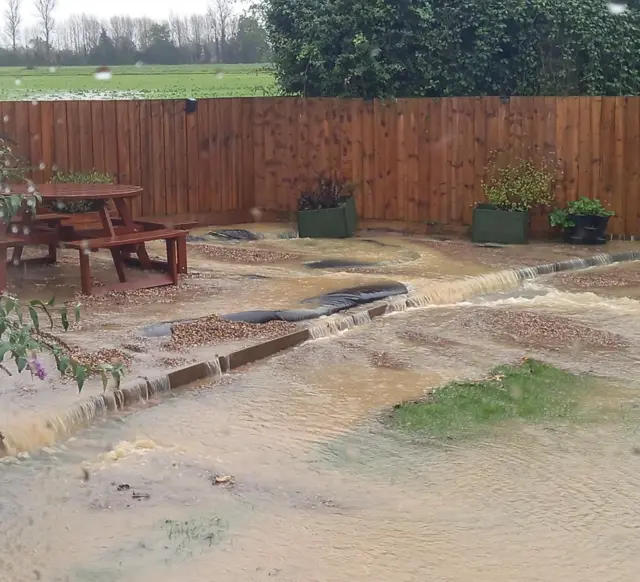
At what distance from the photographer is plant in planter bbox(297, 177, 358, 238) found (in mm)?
11906

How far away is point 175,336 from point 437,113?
6.41 metres

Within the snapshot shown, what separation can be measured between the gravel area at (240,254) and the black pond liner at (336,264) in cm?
41

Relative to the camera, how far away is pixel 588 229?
1123cm

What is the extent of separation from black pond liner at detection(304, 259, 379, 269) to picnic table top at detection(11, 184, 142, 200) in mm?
1991

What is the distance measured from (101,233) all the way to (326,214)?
11.8ft

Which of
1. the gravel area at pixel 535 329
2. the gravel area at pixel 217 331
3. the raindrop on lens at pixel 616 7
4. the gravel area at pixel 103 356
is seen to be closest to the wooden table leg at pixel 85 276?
the gravel area at pixel 217 331

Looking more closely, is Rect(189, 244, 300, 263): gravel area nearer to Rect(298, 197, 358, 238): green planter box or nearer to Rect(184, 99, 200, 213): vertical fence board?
Rect(298, 197, 358, 238): green planter box

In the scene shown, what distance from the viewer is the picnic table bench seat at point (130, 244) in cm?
810

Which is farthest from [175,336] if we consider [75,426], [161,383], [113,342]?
[75,426]

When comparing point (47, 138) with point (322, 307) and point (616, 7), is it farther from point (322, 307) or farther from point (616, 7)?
point (616, 7)

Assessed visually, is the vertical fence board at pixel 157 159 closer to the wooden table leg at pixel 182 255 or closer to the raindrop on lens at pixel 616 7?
the wooden table leg at pixel 182 255

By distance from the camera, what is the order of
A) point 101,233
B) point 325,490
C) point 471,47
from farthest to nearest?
1. point 471,47
2. point 101,233
3. point 325,490

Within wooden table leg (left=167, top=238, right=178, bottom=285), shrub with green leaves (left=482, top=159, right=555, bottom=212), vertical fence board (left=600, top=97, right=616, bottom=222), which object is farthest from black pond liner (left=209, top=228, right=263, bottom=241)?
vertical fence board (left=600, top=97, right=616, bottom=222)

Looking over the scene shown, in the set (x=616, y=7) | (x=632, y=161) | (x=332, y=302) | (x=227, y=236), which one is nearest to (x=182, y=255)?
(x=332, y=302)
